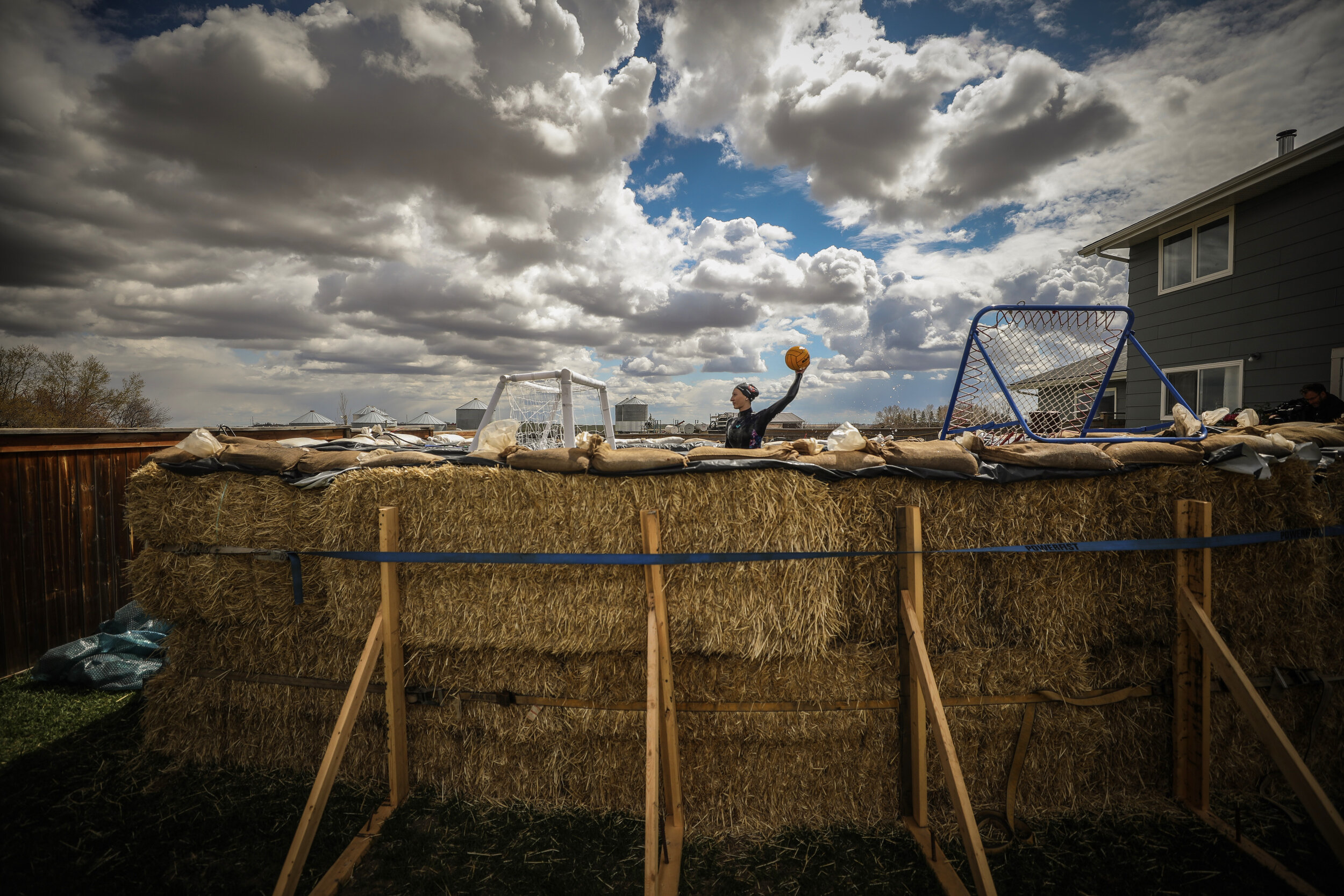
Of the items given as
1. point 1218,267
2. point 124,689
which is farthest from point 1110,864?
point 1218,267

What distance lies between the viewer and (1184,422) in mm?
3410

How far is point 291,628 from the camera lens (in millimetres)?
3312

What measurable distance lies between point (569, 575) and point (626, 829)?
1.50 meters

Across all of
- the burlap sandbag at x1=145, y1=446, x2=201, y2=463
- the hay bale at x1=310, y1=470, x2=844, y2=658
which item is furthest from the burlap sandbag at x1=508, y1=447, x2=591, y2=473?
the burlap sandbag at x1=145, y1=446, x2=201, y2=463

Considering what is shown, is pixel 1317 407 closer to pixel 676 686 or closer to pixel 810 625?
pixel 810 625

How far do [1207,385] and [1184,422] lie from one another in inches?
287

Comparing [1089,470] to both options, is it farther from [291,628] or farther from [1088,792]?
[291,628]

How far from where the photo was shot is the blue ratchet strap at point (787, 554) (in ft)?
8.84

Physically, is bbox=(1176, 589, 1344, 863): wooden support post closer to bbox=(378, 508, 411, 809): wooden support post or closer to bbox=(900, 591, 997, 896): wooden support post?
bbox=(900, 591, 997, 896): wooden support post

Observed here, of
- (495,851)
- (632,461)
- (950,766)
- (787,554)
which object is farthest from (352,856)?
(950,766)

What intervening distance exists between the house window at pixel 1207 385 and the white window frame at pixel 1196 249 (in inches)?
55.7

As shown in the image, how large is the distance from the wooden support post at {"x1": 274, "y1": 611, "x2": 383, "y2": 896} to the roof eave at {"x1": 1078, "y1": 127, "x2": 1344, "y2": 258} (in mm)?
11670

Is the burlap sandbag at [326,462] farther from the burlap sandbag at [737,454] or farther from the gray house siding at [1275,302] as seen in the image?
the gray house siding at [1275,302]

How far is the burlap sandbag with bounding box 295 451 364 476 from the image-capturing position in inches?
124
